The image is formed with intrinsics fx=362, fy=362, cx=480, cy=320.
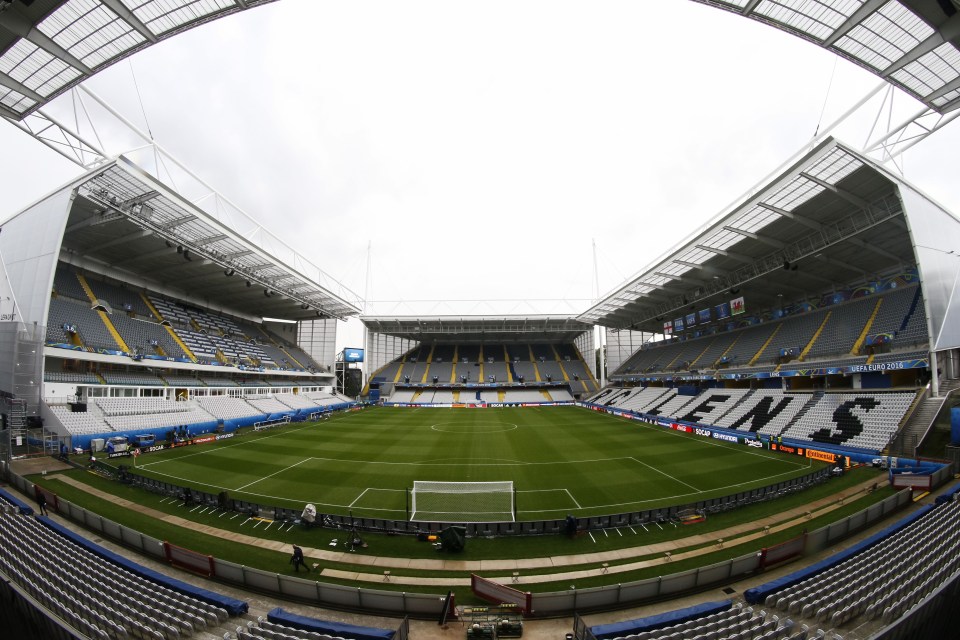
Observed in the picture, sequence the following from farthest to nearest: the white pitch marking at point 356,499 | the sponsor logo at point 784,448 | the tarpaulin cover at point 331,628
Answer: the sponsor logo at point 784,448 < the white pitch marking at point 356,499 < the tarpaulin cover at point 331,628

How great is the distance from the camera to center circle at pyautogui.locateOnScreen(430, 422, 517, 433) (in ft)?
109

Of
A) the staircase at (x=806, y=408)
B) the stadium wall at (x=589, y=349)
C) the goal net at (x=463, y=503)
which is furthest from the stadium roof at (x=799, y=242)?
the stadium wall at (x=589, y=349)

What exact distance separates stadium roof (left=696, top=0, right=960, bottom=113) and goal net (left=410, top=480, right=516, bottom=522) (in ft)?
56.2

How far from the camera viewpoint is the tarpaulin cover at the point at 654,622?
6527 mm

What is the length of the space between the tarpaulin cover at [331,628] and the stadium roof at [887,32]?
16.7 m

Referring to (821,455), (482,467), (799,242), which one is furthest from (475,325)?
→ (821,455)

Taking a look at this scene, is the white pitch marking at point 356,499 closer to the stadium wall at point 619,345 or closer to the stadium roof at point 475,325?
the stadium roof at point 475,325

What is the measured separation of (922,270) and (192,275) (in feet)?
193

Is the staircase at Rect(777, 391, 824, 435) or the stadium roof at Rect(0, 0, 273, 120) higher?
the stadium roof at Rect(0, 0, 273, 120)

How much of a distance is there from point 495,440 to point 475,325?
1422 inches

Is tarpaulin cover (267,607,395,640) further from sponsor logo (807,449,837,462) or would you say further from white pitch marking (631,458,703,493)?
sponsor logo (807,449,837,462)

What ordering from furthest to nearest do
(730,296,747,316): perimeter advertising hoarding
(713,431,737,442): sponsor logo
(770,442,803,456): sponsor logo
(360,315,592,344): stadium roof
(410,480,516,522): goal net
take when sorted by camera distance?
1. (360,315,592,344): stadium roof
2. (730,296,747,316): perimeter advertising hoarding
3. (713,431,737,442): sponsor logo
4. (770,442,803,456): sponsor logo
5. (410,480,516,522): goal net

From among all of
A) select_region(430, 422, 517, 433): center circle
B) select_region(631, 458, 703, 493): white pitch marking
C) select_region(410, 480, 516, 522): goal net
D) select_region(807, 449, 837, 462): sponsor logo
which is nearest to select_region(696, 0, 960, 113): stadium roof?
select_region(631, 458, 703, 493): white pitch marking

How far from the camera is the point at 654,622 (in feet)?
22.3
